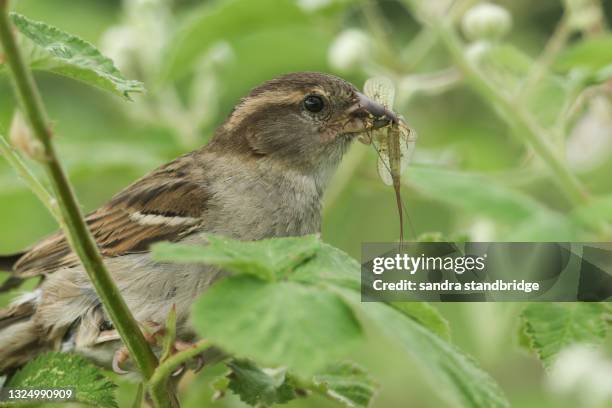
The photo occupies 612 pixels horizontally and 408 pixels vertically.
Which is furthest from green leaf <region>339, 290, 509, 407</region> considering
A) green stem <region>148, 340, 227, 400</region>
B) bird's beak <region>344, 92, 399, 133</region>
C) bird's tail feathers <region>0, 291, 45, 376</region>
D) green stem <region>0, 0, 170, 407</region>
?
bird's tail feathers <region>0, 291, 45, 376</region>

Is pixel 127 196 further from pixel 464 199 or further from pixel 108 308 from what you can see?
pixel 108 308

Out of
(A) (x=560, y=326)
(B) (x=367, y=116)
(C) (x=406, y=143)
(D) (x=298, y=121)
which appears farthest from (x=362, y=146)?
(A) (x=560, y=326)

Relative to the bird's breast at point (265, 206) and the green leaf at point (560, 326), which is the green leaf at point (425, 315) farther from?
the bird's breast at point (265, 206)

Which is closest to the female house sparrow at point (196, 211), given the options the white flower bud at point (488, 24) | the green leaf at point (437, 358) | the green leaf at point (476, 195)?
the white flower bud at point (488, 24)

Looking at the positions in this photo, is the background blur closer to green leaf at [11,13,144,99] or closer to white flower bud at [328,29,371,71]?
white flower bud at [328,29,371,71]

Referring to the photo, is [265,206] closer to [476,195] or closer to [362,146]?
[362,146]

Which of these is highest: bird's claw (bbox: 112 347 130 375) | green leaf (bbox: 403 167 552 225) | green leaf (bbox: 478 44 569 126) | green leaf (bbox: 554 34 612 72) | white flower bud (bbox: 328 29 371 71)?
white flower bud (bbox: 328 29 371 71)
